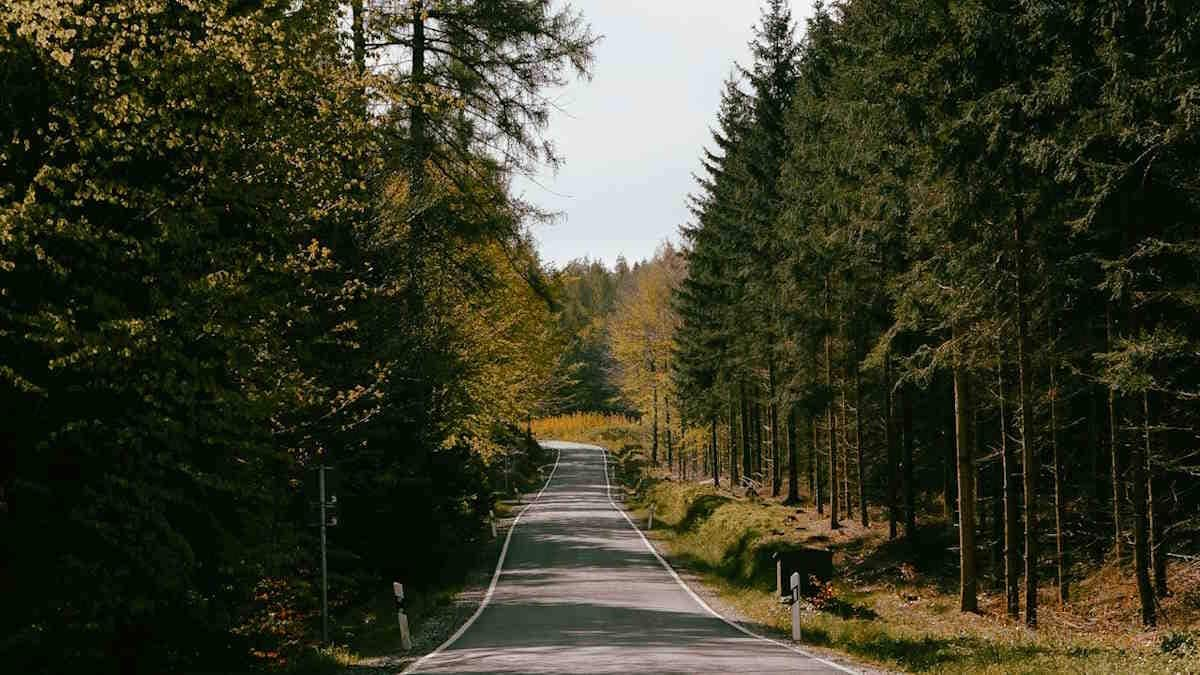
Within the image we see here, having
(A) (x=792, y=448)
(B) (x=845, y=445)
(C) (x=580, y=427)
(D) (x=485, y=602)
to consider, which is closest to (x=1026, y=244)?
(D) (x=485, y=602)

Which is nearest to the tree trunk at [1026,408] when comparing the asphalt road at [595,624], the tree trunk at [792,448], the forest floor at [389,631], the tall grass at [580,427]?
the asphalt road at [595,624]

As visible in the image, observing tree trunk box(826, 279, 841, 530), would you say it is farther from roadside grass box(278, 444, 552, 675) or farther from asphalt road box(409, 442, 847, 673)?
Result: roadside grass box(278, 444, 552, 675)

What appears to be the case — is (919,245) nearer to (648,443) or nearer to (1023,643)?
(1023,643)

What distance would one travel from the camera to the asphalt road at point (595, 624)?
39.3 feet

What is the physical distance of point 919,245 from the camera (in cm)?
1986

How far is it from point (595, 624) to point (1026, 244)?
10043 mm

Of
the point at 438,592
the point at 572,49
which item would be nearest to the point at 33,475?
the point at 572,49

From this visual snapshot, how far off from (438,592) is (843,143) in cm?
1357

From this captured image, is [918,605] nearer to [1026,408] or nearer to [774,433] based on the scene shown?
[1026,408]

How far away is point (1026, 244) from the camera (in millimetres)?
17766

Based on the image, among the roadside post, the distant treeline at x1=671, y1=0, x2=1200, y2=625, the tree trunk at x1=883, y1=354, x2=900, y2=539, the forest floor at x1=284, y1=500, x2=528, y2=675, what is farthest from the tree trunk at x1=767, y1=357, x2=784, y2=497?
the roadside post

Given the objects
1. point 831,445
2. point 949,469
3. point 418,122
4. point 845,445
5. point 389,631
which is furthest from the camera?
point 831,445

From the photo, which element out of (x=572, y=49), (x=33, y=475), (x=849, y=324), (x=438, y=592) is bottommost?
(x=438, y=592)

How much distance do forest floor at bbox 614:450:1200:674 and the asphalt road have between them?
57.1 inches
